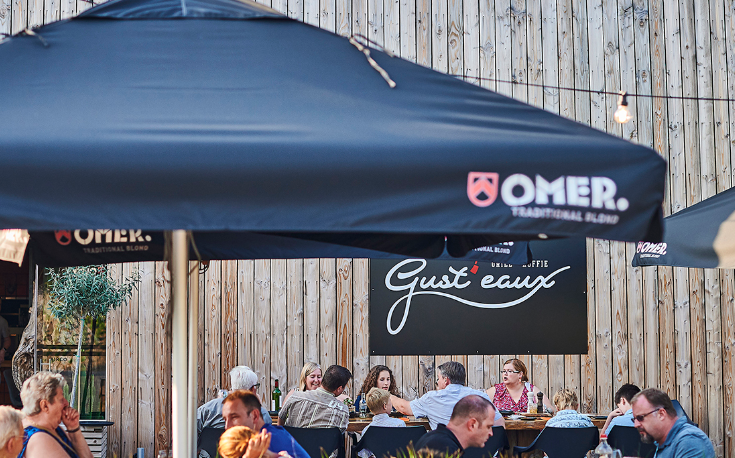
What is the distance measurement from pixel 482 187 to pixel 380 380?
583cm

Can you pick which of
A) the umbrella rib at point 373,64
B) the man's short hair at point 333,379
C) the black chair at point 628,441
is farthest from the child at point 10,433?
the black chair at point 628,441

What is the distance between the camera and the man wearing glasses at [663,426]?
4426 millimetres

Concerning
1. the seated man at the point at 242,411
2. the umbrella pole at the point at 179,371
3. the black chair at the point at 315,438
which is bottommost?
the black chair at the point at 315,438

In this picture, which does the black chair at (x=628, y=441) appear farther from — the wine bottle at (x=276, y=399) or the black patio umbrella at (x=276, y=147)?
the black patio umbrella at (x=276, y=147)

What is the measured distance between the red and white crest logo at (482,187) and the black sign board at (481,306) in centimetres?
641

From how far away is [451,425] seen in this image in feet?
13.6

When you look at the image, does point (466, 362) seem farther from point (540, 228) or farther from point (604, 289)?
point (540, 228)

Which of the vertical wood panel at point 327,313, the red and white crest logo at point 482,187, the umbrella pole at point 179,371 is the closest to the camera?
the red and white crest logo at point 482,187

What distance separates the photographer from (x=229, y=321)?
852 centimetres

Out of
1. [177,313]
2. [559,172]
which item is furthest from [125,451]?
[559,172]

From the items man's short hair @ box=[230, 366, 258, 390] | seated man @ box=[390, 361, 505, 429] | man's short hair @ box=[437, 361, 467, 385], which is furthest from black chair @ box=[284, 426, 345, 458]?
man's short hair @ box=[437, 361, 467, 385]

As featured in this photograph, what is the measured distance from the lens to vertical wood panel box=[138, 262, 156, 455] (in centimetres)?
848

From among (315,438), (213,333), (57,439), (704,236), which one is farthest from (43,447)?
(213,333)

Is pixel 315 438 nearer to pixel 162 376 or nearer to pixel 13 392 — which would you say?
pixel 162 376
